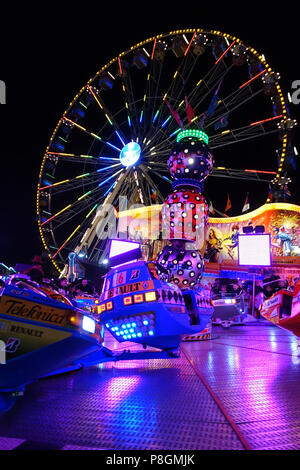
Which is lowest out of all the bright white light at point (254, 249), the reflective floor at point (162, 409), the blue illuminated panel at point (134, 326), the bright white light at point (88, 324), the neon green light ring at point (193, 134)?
the reflective floor at point (162, 409)

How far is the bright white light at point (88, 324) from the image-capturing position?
2707mm

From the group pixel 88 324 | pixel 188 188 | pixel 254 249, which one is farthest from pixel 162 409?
pixel 254 249

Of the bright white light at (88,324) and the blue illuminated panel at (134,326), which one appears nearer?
the bright white light at (88,324)

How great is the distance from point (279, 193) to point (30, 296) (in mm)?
14814

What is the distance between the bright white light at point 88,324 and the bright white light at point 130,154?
12.7 m

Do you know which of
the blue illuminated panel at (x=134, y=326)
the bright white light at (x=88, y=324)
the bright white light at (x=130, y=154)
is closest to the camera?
the bright white light at (x=88, y=324)

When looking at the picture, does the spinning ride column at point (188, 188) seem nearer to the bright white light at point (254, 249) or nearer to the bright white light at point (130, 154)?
the bright white light at point (130, 154)

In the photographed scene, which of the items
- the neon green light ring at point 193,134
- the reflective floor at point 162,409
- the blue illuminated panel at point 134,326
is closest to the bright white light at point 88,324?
the reflective floor at point 162,409

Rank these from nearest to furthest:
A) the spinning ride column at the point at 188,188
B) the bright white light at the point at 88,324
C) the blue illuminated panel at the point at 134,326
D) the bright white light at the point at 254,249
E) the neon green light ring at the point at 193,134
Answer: the bright white light at the point at 88,324, the blue illuminated panel at the point at 134,326, the spinning ride column at the point at 188,188, the neon green light ring at the point at 193,134, the bright white light at the point at 254,249

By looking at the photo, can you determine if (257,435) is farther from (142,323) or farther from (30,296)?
(142,323)

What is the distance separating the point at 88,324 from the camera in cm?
279

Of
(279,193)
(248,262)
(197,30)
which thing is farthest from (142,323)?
(197,30)

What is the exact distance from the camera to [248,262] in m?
14.5

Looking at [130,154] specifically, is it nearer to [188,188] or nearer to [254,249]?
[188,188]
